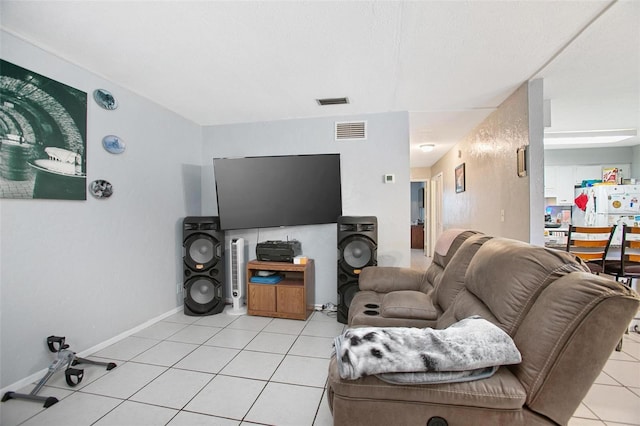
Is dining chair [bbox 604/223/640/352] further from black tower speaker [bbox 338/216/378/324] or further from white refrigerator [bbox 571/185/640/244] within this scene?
black tower speaker [bbox 338/216/378/324]

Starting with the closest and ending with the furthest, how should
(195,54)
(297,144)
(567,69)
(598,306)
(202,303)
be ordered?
(598,306) < (195,54) < (567,69) < (202,303) < (297,144)

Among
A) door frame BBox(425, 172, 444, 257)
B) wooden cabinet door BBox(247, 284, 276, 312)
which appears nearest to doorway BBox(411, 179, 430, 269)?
door frame BBox(425, 172, 444, 257)

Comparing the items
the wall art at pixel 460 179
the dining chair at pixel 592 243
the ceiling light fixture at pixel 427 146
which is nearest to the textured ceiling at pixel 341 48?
the dining chair at pixel 592 243

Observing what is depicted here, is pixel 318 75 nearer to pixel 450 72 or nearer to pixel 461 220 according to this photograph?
pixel 450 72

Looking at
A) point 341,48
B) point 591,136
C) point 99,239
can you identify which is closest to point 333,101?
point 341,48

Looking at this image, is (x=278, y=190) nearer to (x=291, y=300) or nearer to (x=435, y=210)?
(x=291, y=300)

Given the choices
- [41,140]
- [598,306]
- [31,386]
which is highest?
[41,140]

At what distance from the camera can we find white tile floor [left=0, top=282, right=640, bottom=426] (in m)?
1.60

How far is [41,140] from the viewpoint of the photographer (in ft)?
6.50

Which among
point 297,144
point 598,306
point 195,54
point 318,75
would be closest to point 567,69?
point 318,75

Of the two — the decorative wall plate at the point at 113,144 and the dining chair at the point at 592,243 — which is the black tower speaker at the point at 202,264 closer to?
the decorative wall plate at the point at 113,144

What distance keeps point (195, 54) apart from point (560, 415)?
9.00 ft

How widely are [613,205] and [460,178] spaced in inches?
84.4

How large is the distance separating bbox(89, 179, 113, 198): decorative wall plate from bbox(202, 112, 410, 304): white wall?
139 centimetres
